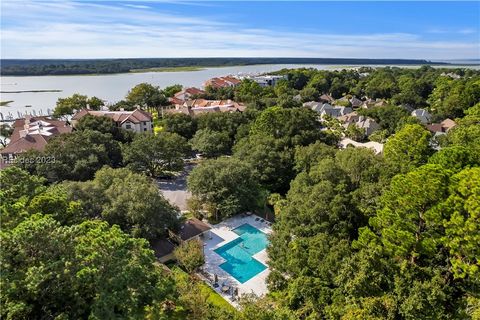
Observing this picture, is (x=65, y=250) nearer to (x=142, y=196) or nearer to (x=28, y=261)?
(x=28, y=261)

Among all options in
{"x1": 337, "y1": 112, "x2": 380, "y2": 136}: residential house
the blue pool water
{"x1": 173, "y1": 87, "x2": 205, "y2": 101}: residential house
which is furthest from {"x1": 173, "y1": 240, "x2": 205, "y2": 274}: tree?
{"x1": 173, "y1": 87, "x2": 205, "y2": 101}: residential house

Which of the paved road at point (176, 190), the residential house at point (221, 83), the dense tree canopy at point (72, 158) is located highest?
the residential house at point (221, 83)

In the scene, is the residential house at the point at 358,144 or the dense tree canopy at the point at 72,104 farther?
the dense tree canopy at the point at 72,104

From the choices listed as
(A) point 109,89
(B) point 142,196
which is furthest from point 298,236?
(A) point 109,89

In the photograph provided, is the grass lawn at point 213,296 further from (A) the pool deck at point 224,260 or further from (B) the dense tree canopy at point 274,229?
(A) the pool deck at point 224,260

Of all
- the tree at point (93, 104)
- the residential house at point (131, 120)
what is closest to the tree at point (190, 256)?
the residential house at point (131, 120)

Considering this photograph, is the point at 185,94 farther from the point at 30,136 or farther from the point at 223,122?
the point at 30,136
